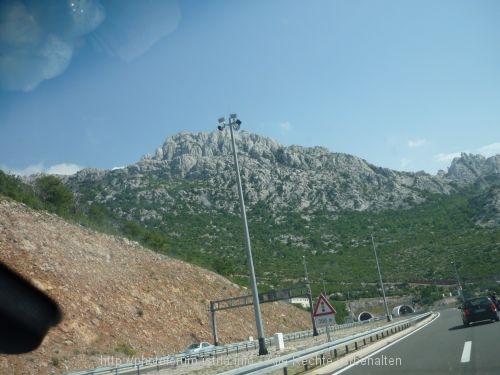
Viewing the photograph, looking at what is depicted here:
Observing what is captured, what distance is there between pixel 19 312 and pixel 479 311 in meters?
21.2

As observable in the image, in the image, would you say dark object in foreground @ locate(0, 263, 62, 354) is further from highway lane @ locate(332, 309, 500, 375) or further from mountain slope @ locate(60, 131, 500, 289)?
mountain slope @ locate(60, 131, 500, 289)

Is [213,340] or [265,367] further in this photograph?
[213,340]

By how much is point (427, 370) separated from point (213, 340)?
3597 cm

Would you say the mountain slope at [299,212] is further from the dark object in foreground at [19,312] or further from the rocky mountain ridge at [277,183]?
the dark object in foreground at [19,312]

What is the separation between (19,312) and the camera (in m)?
15.8

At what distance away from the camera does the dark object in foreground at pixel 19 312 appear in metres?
15.6

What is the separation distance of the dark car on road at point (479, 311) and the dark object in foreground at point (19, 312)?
19827mm

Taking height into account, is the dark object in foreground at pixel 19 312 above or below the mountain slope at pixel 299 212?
below

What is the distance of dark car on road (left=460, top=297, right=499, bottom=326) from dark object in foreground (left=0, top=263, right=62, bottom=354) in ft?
65.0

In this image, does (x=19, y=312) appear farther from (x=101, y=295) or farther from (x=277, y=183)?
(x=277, y=183)

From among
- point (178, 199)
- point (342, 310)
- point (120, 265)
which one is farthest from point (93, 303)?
Answer: point (178, 199)

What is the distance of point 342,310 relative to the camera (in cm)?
8256

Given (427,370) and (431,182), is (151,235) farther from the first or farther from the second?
(431,182)

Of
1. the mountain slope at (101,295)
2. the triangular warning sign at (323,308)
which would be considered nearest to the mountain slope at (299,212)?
the mountain slope at (101,295)
